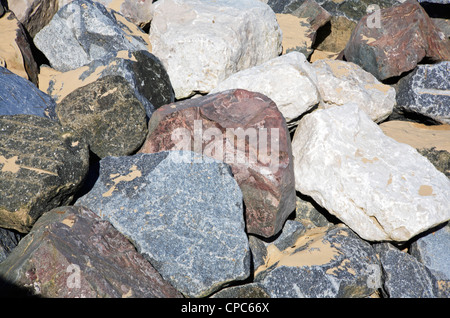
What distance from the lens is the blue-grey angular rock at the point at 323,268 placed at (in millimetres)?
2615

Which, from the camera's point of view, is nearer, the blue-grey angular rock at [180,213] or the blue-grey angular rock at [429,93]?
the blue-grey angular rock at [180,213]

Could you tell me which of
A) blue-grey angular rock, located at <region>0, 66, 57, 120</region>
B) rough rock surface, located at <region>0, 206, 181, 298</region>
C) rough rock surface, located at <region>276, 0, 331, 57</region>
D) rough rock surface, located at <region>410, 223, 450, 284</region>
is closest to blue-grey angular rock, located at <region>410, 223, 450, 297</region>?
rough rock surface, located at <region>410, 223, 450, 284</region>

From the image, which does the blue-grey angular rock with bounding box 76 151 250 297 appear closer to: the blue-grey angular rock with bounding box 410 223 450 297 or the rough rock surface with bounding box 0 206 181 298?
the rough rock surface with bounding box 0 206 181 298

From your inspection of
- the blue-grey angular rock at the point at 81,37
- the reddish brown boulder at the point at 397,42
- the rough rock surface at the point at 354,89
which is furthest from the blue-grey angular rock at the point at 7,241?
the reddish brown boulder at the point at 397,42

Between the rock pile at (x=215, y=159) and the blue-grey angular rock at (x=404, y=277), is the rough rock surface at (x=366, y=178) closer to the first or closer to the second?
the rock pile at (x=215, y=159)

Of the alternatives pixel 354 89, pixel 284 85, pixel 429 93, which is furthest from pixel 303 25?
pixel 284 85

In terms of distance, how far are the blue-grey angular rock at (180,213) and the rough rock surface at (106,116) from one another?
154 mm

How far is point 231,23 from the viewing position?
387 centimetres

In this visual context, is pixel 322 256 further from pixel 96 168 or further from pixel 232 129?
pixel 96 168

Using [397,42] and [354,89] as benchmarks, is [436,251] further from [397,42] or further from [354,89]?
[397,42]

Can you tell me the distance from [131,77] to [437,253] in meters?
2.62

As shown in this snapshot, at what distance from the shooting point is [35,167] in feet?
8.17
